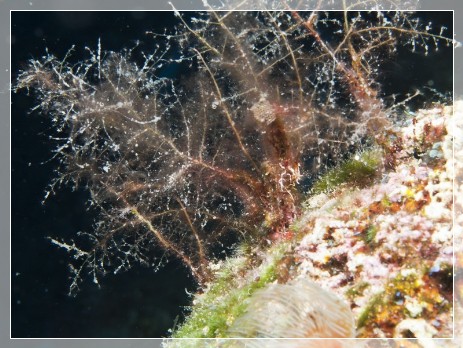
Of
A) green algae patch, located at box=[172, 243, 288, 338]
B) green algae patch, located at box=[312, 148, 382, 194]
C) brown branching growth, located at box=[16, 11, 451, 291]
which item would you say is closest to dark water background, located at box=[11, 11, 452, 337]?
brown branching growth, located at box=[16, 11, 451, 291]

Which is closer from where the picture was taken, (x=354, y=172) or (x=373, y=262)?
(x=373, y=262)

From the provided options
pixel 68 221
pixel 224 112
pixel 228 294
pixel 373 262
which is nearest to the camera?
pixel 373 262

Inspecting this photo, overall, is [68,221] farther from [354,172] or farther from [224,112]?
[354,172]

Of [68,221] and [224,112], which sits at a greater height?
[224,112]

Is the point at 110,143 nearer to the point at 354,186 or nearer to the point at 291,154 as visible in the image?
the point at 291,154

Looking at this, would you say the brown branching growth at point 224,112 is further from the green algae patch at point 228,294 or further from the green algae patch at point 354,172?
the green algae patch at point 228,294

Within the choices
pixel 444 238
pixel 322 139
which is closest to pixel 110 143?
pixel 322 139

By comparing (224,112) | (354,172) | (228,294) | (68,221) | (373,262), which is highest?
(224,112)

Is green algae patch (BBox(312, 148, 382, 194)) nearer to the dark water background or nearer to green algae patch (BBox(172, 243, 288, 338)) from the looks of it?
the dark water background

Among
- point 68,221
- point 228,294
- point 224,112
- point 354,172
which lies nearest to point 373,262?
point 354,172
